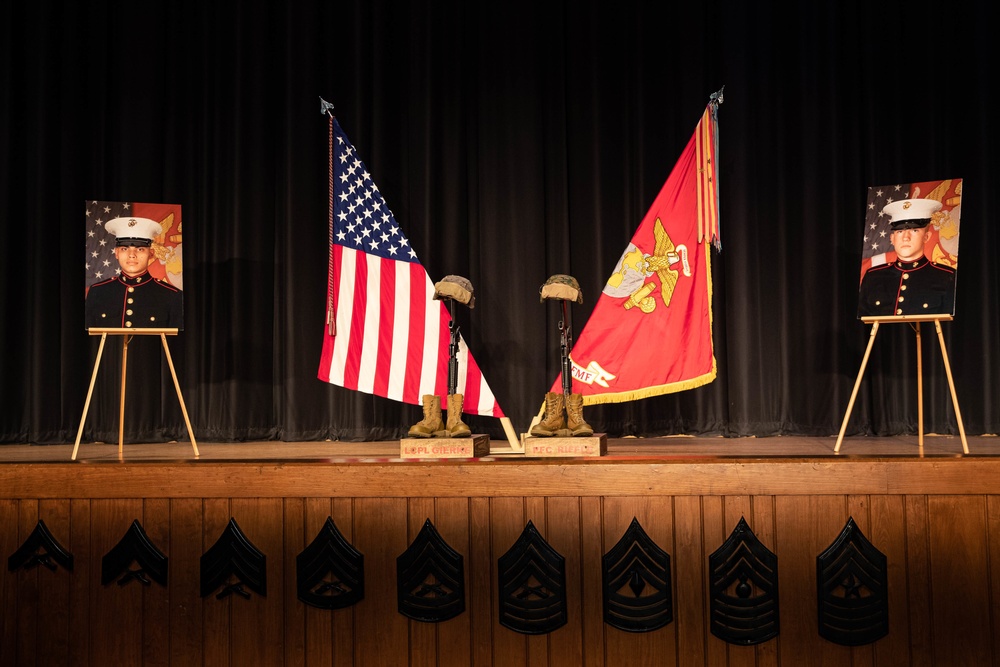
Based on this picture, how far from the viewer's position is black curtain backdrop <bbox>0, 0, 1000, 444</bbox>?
4.75 meters

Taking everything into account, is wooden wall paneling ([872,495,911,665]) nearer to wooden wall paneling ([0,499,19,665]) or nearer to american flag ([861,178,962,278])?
american flag ([861,178,962,278])

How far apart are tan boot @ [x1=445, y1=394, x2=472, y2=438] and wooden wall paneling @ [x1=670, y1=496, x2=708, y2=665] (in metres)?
0.87

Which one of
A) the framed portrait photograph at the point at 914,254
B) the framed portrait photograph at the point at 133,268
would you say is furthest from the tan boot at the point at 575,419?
the framed portrait photograph at the point at 133,268

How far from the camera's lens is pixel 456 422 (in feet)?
10.2

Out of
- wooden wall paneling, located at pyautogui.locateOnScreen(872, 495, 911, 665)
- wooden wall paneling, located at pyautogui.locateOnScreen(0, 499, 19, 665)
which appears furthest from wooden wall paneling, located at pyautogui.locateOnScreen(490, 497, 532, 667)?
wooden wall paneling, located at pyautogui.locateOnScreen(0, 499, 19, 665)

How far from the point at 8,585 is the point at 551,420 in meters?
1.88

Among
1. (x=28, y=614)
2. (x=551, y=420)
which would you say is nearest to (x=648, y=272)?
(x=551, y=420)

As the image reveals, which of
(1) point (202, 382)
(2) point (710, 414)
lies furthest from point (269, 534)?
(2) point (710, 414)

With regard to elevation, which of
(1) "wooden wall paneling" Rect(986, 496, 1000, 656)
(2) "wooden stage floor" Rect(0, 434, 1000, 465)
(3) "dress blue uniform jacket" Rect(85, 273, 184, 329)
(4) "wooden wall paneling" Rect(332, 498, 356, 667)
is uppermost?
(3) "dress blue uniform jacket" Rect(85, 273, 184, 329)

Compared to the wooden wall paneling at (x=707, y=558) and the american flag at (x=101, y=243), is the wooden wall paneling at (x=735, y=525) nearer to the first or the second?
the wooden wall paneling at (x=707, y=558)

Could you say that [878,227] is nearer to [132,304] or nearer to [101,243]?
[132,304]

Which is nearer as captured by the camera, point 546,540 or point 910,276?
point 546,540

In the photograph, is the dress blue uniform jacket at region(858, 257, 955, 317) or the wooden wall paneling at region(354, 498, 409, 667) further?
the dress blue uniform jacket at region(858, 257, 955, 317)

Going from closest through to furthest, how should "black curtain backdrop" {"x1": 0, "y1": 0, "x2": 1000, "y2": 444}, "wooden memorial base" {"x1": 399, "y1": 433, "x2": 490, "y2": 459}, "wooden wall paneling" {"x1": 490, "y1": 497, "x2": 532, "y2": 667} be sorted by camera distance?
"wooden wall paneling" {"x1": 490, "y1": 497, "x2": 532, "y2": 667} < "wooden memorial base" {"x1": 399, "y1": 433, "x2": 490, "y2": 459} < "black curtain backdrop" {"x1": 0, "y1": 0, "x2": 1000, "y2": 444}
